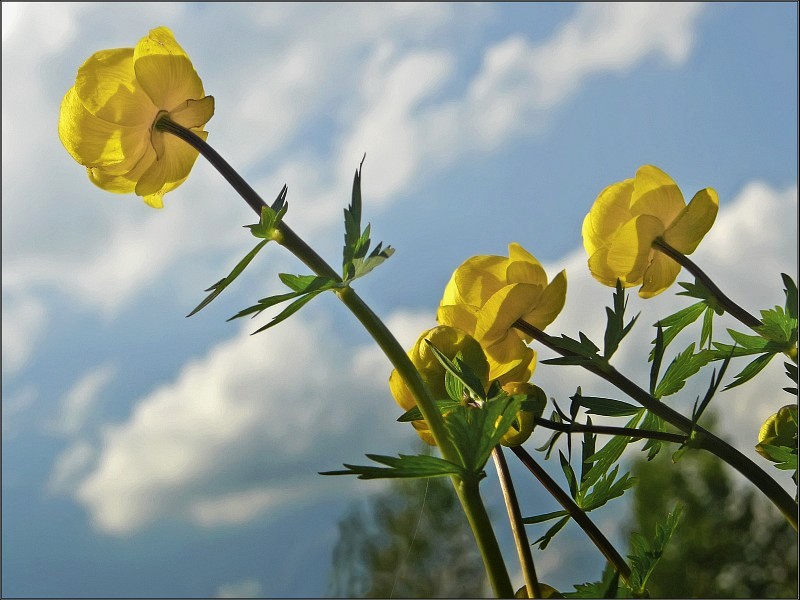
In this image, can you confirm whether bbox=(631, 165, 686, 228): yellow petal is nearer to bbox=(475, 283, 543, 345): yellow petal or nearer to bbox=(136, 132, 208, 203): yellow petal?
bbox=(475, 283, 543, 345): yellow petal

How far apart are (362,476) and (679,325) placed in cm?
20

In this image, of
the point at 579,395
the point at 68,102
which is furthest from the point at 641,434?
the point at 68,102

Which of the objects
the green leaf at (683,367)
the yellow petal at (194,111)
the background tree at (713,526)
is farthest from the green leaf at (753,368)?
the background tree at (713,526)

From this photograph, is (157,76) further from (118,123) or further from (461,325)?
(461,325)

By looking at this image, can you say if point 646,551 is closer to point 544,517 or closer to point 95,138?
point 544,517

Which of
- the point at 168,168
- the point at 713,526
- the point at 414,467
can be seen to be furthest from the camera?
the point at 713,526

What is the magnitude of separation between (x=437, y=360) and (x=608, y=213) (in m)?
0.11

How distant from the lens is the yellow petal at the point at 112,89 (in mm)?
291

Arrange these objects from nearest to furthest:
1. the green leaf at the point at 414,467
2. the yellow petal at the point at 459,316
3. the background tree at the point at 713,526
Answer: the green leaf at the point at 414,467 < the yellow petal at the point at 459,316 < the background tree at the point at 713,526

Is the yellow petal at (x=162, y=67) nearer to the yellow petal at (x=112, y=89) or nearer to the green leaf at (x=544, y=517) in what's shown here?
the yellow petal at (x=112, y=89)

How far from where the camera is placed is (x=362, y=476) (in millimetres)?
199

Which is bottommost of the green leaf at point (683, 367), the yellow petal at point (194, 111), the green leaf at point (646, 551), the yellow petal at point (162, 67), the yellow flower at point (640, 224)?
the green leaf at point (646, 551)

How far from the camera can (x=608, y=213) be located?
336 mm

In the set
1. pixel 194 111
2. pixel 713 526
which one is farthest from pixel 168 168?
pixel 713 526
